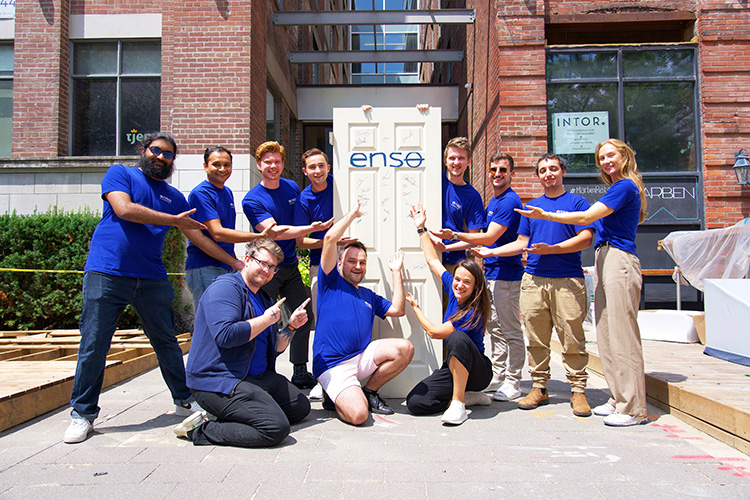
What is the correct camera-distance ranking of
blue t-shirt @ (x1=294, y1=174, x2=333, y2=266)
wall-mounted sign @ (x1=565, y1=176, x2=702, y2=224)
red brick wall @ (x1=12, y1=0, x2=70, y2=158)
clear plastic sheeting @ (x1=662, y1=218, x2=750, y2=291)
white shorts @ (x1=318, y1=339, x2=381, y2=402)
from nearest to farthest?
Answer: 1. white shorts @ (x1=318, y1=339, x2=381, y2=402)
2. blue t-shirt @ (x1=294, y1=174, x2=333, y2=266)
3. clear plastic sheeting @ (x1=662, y1=218, x2=750, y2=291)
4. red brick wall @ (x1=12, y1=0, x2=70, y2=158)
5. wall-mounted sign @ (x1=565, y1=176, x2=702, y2=224)

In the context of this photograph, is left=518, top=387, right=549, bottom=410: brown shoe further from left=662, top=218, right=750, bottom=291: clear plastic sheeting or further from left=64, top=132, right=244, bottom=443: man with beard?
left=662, top=218, right=750, bottom=291: clear plastic sheeting

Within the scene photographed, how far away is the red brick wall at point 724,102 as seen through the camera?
917 centimetres

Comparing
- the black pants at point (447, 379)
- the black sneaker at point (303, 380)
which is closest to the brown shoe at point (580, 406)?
the black pants at point (447, 379)

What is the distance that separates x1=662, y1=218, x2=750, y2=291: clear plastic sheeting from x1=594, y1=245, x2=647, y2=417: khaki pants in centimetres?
414

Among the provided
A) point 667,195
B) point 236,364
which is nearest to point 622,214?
point 236,364

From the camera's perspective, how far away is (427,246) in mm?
4348

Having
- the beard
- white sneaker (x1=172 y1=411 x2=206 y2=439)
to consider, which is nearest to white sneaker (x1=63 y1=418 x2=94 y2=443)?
white sneaker (x1=172 y1=411 x2=206 y2=439)

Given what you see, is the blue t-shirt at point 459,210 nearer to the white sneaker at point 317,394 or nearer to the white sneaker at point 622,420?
the white sneaker at point 317,394

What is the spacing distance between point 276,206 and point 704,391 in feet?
11.8

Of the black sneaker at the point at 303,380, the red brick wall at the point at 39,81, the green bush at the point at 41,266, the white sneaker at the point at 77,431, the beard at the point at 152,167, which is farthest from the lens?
the red brick wall at the point at 39,81

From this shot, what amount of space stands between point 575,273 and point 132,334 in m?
5.77

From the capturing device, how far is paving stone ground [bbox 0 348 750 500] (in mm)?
2506

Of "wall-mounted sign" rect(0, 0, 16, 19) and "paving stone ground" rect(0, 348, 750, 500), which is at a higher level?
"wall-mounted sign" rect(0, 0, 16, 19)

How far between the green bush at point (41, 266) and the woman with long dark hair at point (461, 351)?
5.64 metres
